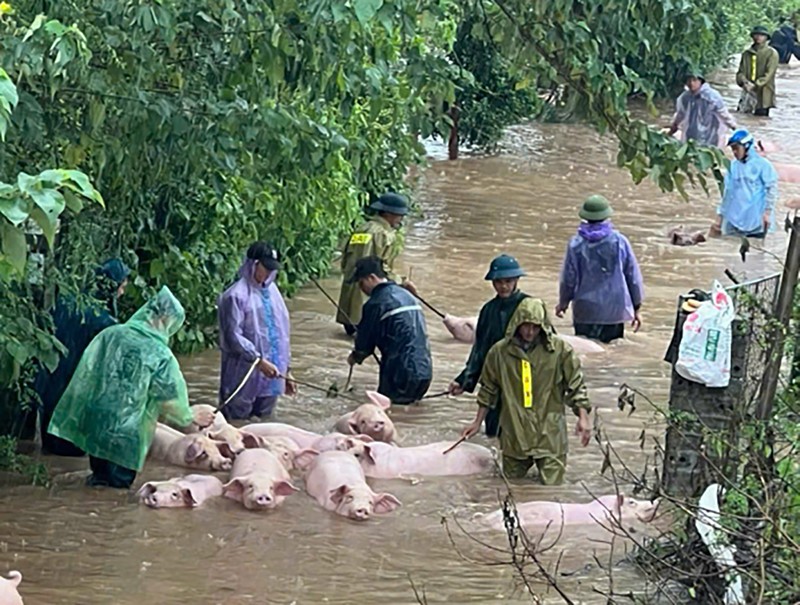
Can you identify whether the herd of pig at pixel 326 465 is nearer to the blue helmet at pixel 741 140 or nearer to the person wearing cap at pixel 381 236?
the person wearing cap at pixel 381 236

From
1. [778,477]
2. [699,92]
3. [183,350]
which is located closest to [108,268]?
[183,350]

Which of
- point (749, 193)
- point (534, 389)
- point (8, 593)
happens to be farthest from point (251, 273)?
point (749, 193)

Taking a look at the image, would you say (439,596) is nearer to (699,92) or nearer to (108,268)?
(108,268)

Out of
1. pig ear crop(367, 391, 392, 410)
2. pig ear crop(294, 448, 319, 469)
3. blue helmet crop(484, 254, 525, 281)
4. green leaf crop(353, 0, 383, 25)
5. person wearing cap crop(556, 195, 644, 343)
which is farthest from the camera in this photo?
person wearing cap crop(556, 195, 644, 343)

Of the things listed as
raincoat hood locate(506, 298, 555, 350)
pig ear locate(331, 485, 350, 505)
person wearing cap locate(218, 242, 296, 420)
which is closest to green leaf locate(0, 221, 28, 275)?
pig ear locate(331, 485, 350, 505)

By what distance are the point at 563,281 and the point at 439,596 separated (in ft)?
18.6

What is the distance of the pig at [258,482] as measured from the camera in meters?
9.77

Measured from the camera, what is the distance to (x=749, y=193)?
1769 centimetres

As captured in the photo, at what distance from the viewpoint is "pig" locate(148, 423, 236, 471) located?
10492 millimetres

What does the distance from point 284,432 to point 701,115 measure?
39.2 ft

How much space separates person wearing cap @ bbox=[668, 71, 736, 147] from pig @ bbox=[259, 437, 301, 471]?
467 inches

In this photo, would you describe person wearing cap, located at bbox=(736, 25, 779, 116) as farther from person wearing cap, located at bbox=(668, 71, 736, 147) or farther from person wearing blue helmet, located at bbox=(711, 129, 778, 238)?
person wearing blue helmet, located at bbox=(711, 129, 778, 238)

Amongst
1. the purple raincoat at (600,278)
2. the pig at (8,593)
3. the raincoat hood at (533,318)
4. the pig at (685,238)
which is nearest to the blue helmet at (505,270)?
the raincoat hood at (533,318)

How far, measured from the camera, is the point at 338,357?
45.0 ft
